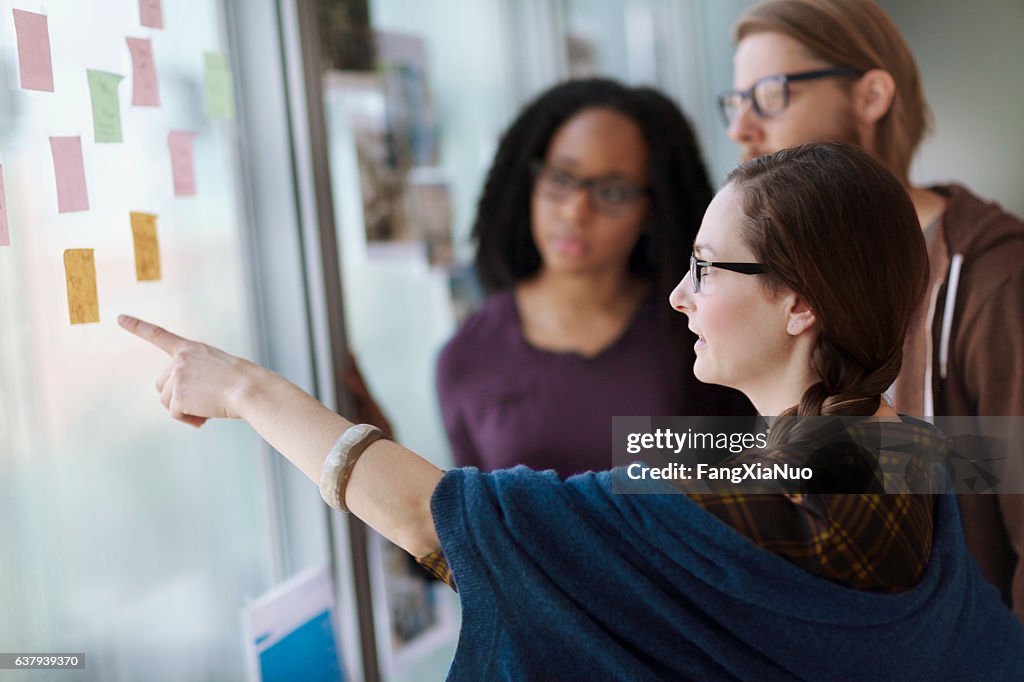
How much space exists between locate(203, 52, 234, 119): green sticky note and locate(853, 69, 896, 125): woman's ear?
2.81 ft

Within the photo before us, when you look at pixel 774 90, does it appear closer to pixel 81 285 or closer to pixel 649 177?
pixel 649 177

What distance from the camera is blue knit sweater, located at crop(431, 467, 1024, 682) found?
2.58 ft

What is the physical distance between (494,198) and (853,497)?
1135 millimetres

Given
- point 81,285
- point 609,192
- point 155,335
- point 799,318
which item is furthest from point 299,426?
point 609,192

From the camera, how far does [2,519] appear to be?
0.97 m

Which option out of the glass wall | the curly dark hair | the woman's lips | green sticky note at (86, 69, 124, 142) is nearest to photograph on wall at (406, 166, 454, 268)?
the curly dark hair

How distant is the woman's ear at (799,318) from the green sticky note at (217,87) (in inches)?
34.3

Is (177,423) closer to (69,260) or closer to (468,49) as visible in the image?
(69,260)

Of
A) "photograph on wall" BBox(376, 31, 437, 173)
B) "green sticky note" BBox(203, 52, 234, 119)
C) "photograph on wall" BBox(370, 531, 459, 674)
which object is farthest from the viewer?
"photograph on wall" BBox(376, 31, 437, 173)

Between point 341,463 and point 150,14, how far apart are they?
0.69 metres

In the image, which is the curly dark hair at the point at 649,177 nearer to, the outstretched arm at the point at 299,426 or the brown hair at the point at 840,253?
the brown hair at the point at 840,253

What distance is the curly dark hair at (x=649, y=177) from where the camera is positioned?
1.58m

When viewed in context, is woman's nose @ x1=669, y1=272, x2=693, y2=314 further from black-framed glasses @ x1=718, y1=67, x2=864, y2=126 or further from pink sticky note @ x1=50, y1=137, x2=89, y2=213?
pink sticky note @ x1=50, y1=137, x2=89, y2=213

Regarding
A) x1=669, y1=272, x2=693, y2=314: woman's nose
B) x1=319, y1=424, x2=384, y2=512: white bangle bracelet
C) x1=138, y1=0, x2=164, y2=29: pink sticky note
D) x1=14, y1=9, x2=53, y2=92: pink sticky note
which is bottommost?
x1=319, y1=424, x2=384, y2=512: white bangle bracelet
